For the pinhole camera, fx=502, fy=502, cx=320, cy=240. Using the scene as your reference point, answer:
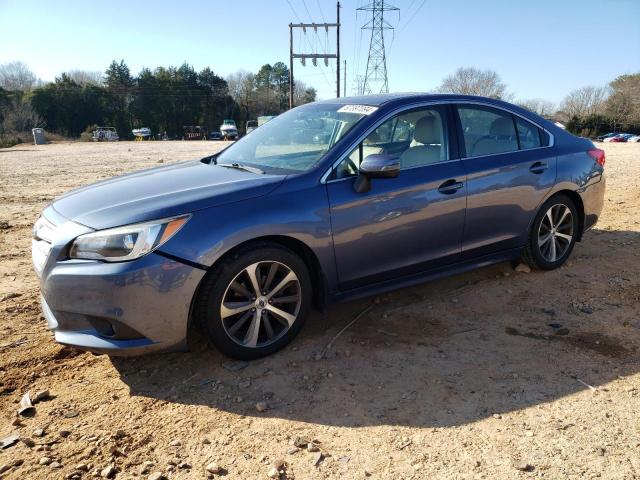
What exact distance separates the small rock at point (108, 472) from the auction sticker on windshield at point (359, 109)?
283 cm

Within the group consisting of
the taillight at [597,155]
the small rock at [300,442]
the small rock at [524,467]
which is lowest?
the small rock at [524,467]

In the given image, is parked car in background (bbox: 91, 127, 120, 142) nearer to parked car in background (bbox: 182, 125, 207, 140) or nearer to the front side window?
parked car in background (bbox: 182, 125, 207, 140)

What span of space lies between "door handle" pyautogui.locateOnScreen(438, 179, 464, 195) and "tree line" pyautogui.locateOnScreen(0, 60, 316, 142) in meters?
58.9

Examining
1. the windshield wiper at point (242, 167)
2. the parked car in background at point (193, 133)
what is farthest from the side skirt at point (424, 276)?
the parked car in background at point (193, 133)

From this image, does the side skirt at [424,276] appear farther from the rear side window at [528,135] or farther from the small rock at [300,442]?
the small rock at [300,442]

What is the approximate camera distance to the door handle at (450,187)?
12.7ft

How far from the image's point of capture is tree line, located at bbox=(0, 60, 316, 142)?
6160cm

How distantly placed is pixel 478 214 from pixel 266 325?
199 centimetres

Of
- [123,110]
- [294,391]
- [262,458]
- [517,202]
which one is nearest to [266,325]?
[294,391]

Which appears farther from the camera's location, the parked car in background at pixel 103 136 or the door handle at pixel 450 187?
the parked car in background at pixel 103 136

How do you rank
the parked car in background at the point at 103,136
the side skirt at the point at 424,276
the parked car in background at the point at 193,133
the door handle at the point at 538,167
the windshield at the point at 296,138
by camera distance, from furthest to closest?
the parked car in background at the point at 193,133 → the parked car in background at the point at 103,136 → the door handle at the point at 538,167 → the windshield at the point at 296,138 → the side skirt at the point at 424,276

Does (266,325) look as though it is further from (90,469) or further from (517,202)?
(517,202)

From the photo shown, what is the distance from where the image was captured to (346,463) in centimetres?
238

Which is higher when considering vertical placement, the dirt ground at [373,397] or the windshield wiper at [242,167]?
the windshield wiper at [242,167]
